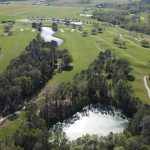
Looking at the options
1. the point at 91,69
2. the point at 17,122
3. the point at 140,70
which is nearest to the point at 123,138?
the point at 17,122

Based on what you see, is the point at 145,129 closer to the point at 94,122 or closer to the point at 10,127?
the point at 94,122

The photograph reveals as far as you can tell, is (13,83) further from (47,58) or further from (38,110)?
(47,58)

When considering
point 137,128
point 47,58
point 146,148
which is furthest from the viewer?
point 47,58

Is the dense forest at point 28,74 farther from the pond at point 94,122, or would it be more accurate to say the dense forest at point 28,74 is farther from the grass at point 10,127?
the pond at point 94,122

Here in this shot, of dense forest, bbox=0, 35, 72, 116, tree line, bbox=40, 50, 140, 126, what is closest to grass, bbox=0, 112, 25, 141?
dense forest, bbox=0, 35, 72, 116

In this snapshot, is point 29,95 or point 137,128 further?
point 29,95

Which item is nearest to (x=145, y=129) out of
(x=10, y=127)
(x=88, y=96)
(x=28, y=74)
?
(x=88, y=96)

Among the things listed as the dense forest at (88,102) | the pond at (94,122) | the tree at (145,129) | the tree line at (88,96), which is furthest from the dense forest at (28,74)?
the tree at (145,129)
